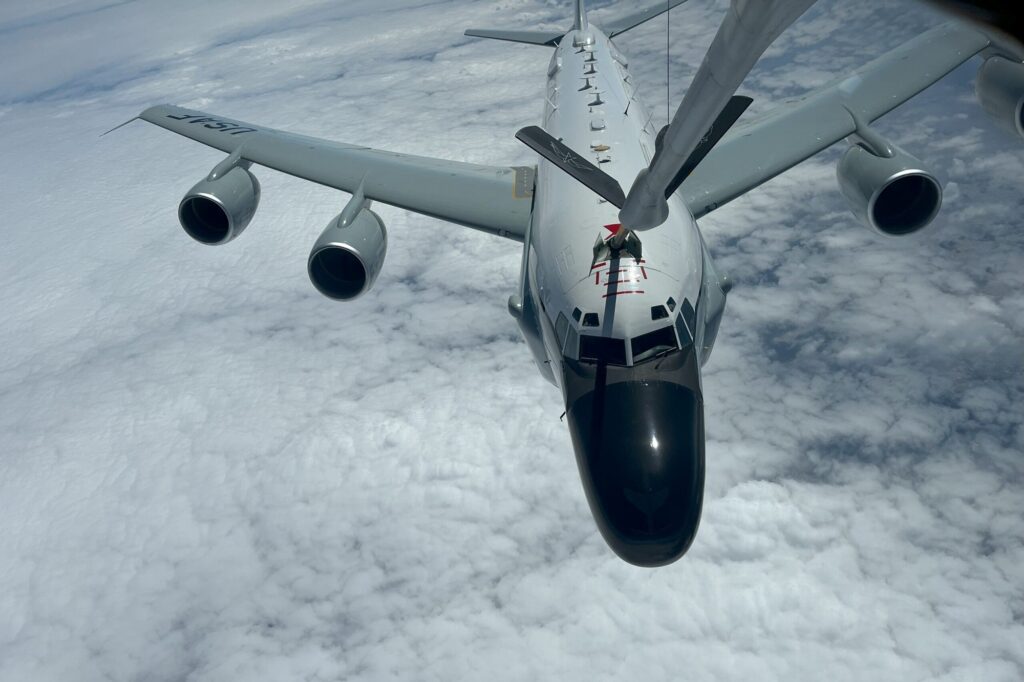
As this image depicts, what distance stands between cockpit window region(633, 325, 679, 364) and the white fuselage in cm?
12

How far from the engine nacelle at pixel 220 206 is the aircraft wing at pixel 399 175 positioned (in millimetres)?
1337

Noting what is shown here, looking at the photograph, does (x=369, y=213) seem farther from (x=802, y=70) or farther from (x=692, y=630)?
(x=802, y=70)

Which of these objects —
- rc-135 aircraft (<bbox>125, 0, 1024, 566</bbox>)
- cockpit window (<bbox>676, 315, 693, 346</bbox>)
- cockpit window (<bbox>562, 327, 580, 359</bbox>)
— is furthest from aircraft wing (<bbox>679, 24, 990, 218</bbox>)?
cockpit window (<bbox>562, 327, 580, 359</bbox>)

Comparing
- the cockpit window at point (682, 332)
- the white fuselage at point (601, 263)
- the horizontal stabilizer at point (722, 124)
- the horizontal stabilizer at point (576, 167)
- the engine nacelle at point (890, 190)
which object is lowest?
the engine nacelle at point (890, 190)

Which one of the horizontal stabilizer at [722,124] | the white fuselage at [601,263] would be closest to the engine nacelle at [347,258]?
the white fuselage at [601,263]

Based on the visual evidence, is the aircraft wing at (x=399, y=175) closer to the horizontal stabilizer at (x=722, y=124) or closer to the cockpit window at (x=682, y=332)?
the cockpit window at (x=682, y=332)

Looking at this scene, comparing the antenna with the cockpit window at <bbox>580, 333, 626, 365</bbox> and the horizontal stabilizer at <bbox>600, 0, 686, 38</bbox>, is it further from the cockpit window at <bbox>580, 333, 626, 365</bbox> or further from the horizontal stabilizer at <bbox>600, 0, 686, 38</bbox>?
the cockpit window at <bbox>580, 333, 626, 365</bbox>

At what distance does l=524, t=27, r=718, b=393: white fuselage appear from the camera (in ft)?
40.4

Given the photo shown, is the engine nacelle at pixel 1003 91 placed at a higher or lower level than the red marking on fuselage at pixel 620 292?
lower

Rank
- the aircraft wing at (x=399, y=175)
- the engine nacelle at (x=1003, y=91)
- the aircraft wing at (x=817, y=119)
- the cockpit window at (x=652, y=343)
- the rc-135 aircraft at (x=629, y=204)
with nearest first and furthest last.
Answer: the rc-135 aircraft at (x=629, y=204) → the cockpit window at (x=652, y=343) → the engine nacelle at (x=1003, y=91) → the aircraft wing at (x=817, y=119) → the aircraft wing at (x=399, y=175)

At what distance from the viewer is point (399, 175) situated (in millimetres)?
20141

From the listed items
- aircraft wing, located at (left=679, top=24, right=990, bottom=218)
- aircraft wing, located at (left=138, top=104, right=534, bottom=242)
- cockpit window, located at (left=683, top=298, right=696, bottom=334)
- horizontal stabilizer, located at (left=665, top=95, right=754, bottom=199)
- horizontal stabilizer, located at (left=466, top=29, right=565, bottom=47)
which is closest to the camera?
horizontal stabilizer, located at (left=665, top=95, right=754, bottom=199)

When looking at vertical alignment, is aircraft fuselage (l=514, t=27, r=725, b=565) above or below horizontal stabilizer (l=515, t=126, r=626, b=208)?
below

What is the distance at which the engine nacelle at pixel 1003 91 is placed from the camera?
1703cm
